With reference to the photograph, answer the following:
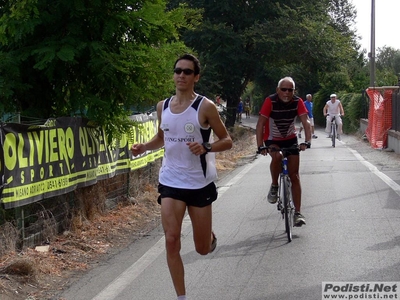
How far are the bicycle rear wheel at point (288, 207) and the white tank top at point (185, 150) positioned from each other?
2.92 metres

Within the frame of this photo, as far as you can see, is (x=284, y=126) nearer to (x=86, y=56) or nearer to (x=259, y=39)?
(x=86, y=56)

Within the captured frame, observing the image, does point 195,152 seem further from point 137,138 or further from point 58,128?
point 137,138

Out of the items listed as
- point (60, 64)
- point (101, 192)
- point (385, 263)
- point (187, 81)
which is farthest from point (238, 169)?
point (187, 81)

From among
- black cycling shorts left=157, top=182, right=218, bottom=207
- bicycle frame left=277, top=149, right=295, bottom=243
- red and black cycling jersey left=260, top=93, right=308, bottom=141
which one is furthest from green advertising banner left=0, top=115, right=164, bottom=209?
bicycle frame left=277, top=149, right=295, bottom=243

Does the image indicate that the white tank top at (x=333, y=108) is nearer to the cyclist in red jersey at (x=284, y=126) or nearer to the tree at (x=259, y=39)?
the tree at (x=259, y=39)

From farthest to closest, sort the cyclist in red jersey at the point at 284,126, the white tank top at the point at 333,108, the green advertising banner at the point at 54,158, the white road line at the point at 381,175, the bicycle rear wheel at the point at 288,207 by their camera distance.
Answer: the white tank top at the point at 333,108, the white road line at the point at 381,175, the cyclist in red jersey at the point at 284,126, the bicycle rear wheel at the point at 288,207, the green advertising banner at the point at 54,158

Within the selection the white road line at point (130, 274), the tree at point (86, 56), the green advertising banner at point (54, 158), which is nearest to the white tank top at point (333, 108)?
the green advertising banner at point (54, 158)

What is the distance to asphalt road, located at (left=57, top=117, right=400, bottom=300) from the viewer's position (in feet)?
22.0

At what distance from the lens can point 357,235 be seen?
8.94 metres

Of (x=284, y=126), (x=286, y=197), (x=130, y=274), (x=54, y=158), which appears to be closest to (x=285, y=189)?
(x=286, y=197)

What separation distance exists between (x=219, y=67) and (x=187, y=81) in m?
30.1

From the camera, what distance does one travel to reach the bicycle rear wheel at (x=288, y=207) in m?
8.69

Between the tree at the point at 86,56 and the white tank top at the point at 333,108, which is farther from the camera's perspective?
the white tank top at the point at 333,108

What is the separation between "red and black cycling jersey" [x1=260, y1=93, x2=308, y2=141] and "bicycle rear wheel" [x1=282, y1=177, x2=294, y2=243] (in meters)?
0.59
